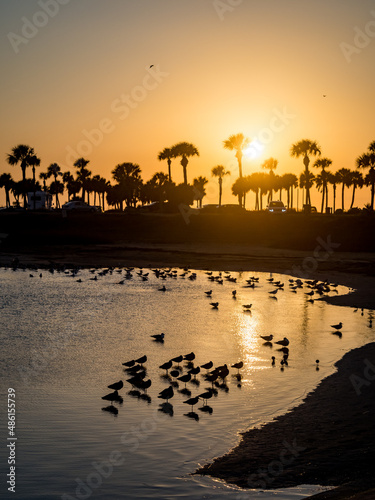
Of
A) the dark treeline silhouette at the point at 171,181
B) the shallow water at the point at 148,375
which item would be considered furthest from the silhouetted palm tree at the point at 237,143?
the shallow water at the point at 148,375

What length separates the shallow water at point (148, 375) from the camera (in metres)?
11.2

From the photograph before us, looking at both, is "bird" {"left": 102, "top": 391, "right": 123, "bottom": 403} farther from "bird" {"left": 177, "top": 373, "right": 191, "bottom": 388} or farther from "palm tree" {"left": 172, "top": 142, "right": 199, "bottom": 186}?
"palm tree" {"left": 172, "top": 142, "right": 199, "bottom": 186}

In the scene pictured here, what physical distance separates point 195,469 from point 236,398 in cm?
467

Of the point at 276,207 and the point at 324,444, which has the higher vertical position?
the point at 276,207

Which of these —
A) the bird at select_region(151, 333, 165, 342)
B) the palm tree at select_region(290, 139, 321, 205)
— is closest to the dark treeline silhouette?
the palm tree at select_region(290, 139, 321, 205)

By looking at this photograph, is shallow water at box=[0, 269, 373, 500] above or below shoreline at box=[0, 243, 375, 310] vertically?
below

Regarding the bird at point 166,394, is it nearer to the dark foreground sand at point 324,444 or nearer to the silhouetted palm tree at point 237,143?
the dark foreground sand at point 324,444

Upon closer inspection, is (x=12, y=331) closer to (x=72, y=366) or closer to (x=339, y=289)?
(x=72, y=366)

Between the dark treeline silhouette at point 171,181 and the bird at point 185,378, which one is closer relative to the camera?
the bird at point 185,378

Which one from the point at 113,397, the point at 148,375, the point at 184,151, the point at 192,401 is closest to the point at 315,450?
the point at 192,401

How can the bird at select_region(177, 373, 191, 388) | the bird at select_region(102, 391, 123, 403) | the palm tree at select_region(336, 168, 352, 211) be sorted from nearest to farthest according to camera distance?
the bird at select_region(102, 391, 123, 403)
the bird at select_region(177, 373, 191, 388)
the palm tree at select_region(336, 168, 352, 211)

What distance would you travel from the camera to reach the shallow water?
11.2 metres

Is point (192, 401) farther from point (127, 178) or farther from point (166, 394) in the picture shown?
point (127, 178)

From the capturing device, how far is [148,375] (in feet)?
60.6
